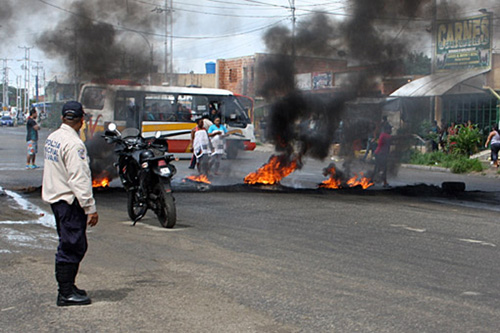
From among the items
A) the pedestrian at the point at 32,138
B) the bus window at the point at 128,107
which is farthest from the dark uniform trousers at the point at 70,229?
the pedestrian at the point at 32,138

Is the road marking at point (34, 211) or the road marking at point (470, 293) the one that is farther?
the road marking at point (34, 211)

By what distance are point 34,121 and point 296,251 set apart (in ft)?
44.5

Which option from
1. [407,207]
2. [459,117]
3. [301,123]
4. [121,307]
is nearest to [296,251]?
[121,307]

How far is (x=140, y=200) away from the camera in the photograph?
8711mm

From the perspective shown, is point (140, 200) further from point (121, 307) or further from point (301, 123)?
point (301, 123)

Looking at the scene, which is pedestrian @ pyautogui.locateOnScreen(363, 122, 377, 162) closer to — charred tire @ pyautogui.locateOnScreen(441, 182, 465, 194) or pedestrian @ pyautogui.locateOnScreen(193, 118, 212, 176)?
charred tire @ pyautogui.locateOnScreen(441, 182, 465, 194)

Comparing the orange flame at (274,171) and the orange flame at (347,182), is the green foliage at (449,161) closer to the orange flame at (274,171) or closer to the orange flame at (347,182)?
the orange flame at (347,182)

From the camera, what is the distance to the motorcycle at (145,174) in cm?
843

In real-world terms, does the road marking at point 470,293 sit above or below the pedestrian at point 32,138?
below

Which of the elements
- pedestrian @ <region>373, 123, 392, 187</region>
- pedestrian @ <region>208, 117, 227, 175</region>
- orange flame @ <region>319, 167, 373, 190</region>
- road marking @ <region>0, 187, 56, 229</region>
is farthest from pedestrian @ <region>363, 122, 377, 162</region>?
road marking @ <region>0, 187, 56, 229</region>

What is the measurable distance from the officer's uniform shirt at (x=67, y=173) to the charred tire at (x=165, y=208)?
11.8 ft

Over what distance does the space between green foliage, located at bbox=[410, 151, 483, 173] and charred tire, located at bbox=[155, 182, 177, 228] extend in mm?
14564

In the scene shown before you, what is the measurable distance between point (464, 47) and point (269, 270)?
72.4 ft

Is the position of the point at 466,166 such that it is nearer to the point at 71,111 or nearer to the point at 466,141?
the point at 466,141
